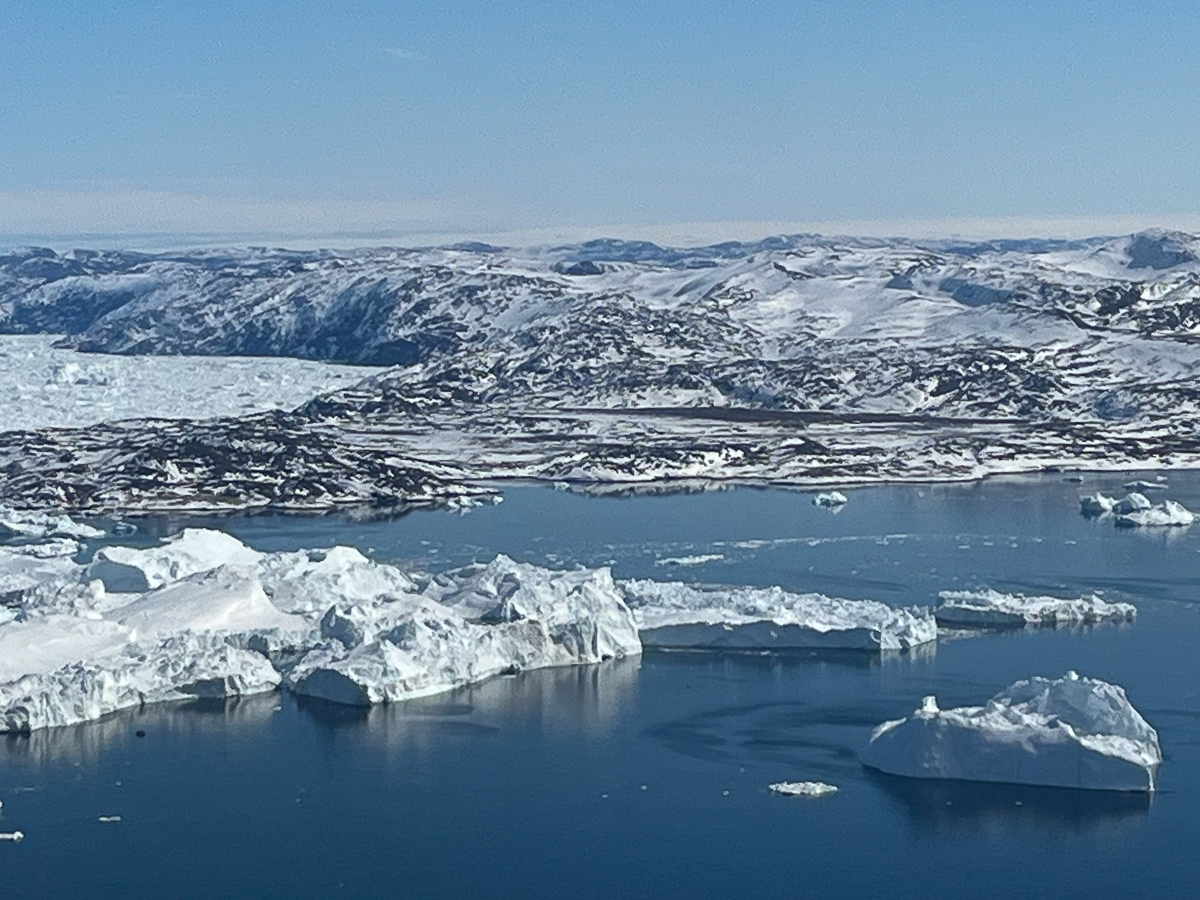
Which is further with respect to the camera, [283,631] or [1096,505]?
[1096,505]

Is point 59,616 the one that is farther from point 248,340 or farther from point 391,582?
point 248,340

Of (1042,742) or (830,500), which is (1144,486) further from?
(1042,742)

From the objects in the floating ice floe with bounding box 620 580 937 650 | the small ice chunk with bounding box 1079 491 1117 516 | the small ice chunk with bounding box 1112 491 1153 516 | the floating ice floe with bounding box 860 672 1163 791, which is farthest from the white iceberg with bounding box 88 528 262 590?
the small ice chunk with bounding box 1079 491 1117 516

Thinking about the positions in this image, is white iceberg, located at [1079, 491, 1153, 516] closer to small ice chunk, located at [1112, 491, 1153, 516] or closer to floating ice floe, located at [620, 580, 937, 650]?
small ice chunk, located at [1112, 491, 1153, 516]

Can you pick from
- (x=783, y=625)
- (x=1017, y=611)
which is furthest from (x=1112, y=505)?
(x=783, y=625)

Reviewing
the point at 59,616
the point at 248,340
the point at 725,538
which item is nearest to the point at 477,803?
the point at 59,616
